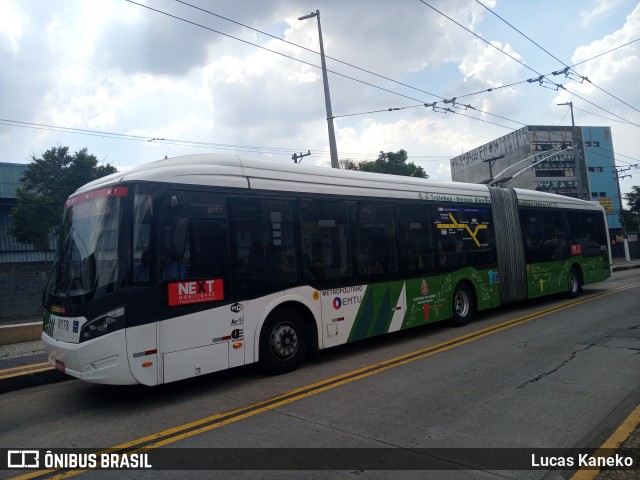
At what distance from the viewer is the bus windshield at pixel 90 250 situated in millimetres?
6012

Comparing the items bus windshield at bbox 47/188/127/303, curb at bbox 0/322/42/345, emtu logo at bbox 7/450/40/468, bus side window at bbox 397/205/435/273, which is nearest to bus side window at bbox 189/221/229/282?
bus windshield at bbox 47/188/127/303

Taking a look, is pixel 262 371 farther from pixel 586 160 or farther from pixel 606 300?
pixel 586 160

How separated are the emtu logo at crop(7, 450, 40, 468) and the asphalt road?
0.55ft

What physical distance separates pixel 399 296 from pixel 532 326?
353 cm

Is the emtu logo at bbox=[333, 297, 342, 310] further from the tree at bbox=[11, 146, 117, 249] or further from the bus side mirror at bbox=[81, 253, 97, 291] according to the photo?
the tree at bbox=[11, 146, 117, 249]

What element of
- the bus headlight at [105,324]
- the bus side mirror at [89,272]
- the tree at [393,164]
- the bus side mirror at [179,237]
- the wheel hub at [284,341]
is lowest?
the wheel hub at [284,341]

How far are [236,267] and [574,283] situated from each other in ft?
42.2

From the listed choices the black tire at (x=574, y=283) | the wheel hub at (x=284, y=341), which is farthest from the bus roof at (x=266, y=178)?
the black tire at (x=574, y=283)

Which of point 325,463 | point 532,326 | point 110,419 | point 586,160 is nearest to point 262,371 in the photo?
point 110,419

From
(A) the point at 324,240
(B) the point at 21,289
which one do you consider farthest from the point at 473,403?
(B) the point at 21,289

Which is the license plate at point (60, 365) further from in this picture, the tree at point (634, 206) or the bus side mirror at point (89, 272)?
the tree at point (634, 206)

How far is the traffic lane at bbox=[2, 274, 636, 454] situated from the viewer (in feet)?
17.7

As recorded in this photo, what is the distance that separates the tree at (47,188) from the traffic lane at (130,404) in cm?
1973

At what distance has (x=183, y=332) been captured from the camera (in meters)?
6.34
